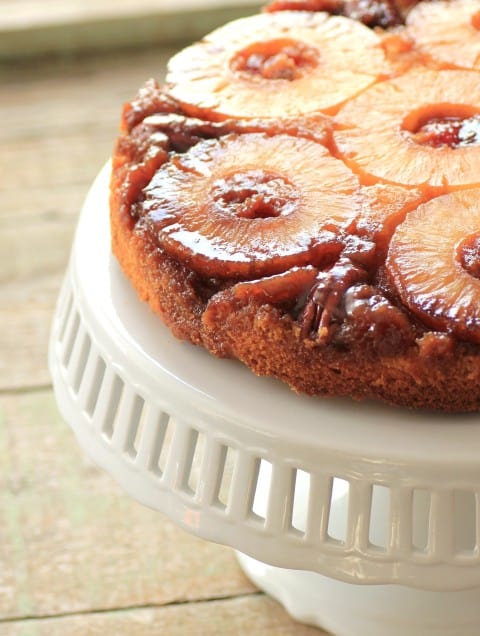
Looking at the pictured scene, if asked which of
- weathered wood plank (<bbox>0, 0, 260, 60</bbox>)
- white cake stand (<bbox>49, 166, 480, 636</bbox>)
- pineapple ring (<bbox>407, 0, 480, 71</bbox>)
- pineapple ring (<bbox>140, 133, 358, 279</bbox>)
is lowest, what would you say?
weathered wood plank (<bbox>0, 0, 260, 60</bbox>)

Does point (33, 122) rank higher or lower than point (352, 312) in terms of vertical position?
lower

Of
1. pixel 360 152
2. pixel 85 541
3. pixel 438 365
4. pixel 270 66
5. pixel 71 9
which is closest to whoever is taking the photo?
pixel 438 365

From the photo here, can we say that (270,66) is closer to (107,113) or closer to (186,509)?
(186,509)

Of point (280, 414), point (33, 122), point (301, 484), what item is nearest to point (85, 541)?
point (301, 484)

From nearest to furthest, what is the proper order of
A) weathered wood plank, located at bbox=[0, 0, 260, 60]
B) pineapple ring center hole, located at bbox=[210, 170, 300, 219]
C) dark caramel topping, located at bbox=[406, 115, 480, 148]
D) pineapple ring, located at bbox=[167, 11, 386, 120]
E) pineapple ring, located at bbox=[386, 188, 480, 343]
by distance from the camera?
pineapple ring, located at bbox=[386, 188, 480, 343] → pineapple ring center hole, located at bbox=[210, 170, 300, 219] → dark caramel topping, located at bbox=[406, 115, 480, 148] → pineapple ring, located at bbox=[167, 11, 386, 120] → weathered wood plank, located at bbox=[0, 0, 260, 60]

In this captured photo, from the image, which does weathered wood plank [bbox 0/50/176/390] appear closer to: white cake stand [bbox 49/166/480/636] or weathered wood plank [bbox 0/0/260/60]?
weathered wood plank [bbox 0/0/260/60]

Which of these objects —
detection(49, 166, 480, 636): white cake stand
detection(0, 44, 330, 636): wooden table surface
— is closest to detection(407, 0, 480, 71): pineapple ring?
detection(49, 166, 480, 636): white cake stand

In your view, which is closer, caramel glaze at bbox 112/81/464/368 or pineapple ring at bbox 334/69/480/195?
caramel glaze at bbox 112/81/464/368
